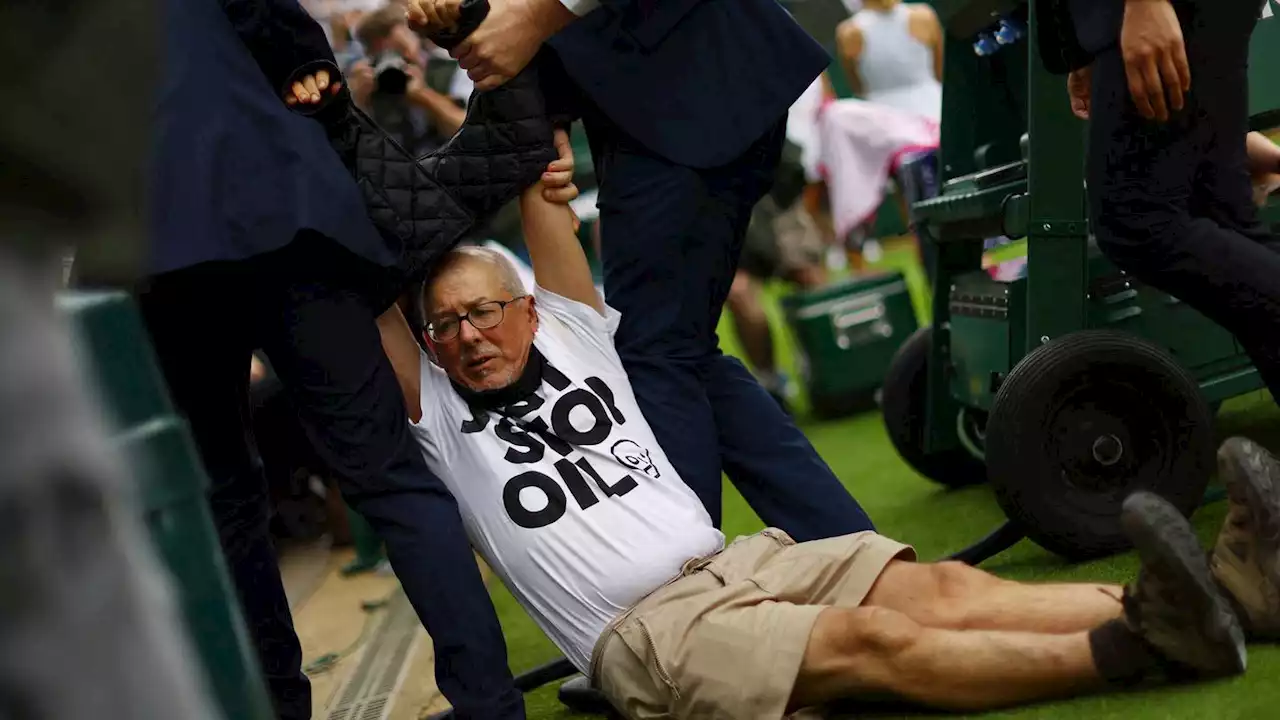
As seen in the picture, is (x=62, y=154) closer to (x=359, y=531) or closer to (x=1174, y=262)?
(x=1174, y=262)

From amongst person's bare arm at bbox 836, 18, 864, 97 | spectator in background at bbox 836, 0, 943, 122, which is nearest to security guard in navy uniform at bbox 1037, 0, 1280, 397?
spectator in background at bbox 836, 0, 943, 122

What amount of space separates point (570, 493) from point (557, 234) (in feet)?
1.44

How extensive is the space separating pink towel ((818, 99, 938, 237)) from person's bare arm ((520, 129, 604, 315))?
397 cm

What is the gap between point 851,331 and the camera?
15.9ft

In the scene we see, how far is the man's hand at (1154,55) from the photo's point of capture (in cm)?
200

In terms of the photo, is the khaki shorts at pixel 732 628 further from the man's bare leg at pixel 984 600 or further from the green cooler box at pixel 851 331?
the green cooler box at pixel 851 331

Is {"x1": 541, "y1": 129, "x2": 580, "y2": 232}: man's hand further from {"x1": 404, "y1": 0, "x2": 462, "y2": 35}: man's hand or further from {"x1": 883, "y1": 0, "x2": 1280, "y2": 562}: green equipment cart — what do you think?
{"x1": 883, "y1": 0, "x2": 1280, "y2": 562}: green equipment cart

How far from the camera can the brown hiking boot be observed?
1.69 meters

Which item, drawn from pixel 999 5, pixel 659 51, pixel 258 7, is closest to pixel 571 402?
pixel 659 51

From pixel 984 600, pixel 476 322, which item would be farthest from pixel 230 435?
pixel 984 600

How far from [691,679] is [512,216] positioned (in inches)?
128

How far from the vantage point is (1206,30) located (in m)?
2.06

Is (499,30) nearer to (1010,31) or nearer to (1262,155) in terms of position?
(1010,31)

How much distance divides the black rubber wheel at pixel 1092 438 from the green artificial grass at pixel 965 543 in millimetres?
103
